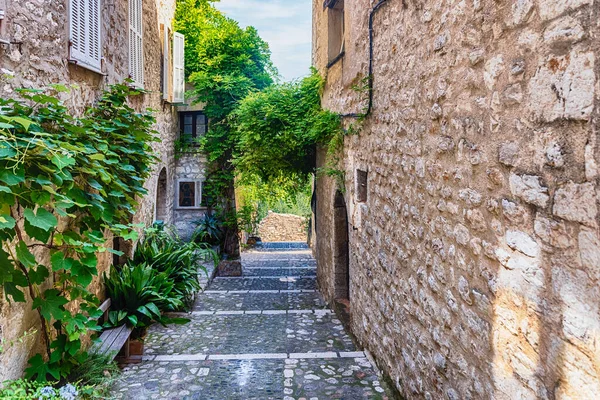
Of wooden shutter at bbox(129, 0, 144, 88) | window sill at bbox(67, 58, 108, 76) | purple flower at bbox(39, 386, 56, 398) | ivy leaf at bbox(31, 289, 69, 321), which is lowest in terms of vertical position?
purple flower at bbox(39, 386, 56, 398)

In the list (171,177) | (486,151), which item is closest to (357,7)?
(486,151)

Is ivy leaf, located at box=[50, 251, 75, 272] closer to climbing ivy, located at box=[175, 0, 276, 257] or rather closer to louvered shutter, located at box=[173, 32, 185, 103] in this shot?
climbing ivy, located at box=[175, 0, 276, 257]

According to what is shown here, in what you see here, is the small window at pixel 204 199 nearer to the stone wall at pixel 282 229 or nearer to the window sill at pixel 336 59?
the window sill at pixel 336 59

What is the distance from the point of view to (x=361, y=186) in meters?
5.13

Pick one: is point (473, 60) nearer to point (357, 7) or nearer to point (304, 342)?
point (357, 7)

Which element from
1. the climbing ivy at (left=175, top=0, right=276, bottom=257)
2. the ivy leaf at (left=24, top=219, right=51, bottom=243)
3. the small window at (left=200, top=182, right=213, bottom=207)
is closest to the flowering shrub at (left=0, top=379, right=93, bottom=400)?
the ivy leaf at (left=24, top=219, right=51, bottom=243)

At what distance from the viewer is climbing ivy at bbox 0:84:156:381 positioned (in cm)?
262

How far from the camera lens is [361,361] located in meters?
4.64

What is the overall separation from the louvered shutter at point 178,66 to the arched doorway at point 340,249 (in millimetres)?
5989

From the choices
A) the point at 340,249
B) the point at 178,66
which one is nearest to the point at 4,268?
the point at 340,249

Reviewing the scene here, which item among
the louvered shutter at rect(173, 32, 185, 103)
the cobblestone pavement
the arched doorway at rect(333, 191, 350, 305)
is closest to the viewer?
the cobblestone pavement

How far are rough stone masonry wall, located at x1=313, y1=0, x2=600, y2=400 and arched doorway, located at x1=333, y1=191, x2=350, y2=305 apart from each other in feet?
7.78

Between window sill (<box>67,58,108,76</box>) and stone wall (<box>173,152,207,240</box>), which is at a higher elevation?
window sill (<box>67,58,108,76</box>)

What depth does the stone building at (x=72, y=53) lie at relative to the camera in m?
3.08
